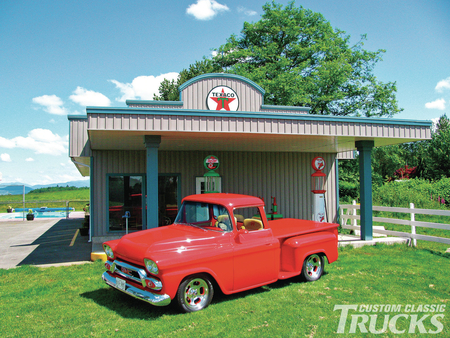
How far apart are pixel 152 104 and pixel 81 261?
6362 millimetres

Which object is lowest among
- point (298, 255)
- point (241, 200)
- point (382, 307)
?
point (382, 307)

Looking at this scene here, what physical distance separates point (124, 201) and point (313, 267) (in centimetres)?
767

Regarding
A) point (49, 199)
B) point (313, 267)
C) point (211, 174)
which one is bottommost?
point (49, 199)

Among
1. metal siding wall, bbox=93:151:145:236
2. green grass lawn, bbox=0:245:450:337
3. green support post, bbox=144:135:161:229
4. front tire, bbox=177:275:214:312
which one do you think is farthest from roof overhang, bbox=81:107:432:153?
front tire, bbox=177:275:214:312

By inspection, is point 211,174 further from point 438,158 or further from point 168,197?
point 438,158

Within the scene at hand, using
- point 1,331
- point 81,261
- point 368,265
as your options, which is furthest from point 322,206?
point 1,331

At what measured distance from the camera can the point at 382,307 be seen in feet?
17.0

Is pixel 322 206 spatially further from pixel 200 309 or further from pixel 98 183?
pixel 98 183

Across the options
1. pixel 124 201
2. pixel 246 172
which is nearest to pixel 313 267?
pixel 246 172

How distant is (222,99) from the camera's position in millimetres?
12992

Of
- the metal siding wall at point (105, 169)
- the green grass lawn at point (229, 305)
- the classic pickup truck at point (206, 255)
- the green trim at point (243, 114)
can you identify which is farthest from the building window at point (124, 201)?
the classic pickup truck at point (206, 255)

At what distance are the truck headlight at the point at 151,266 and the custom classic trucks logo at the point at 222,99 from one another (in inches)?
352

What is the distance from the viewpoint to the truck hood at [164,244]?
4805 millimetres

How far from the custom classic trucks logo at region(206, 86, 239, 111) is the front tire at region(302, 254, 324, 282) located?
24.7ft
